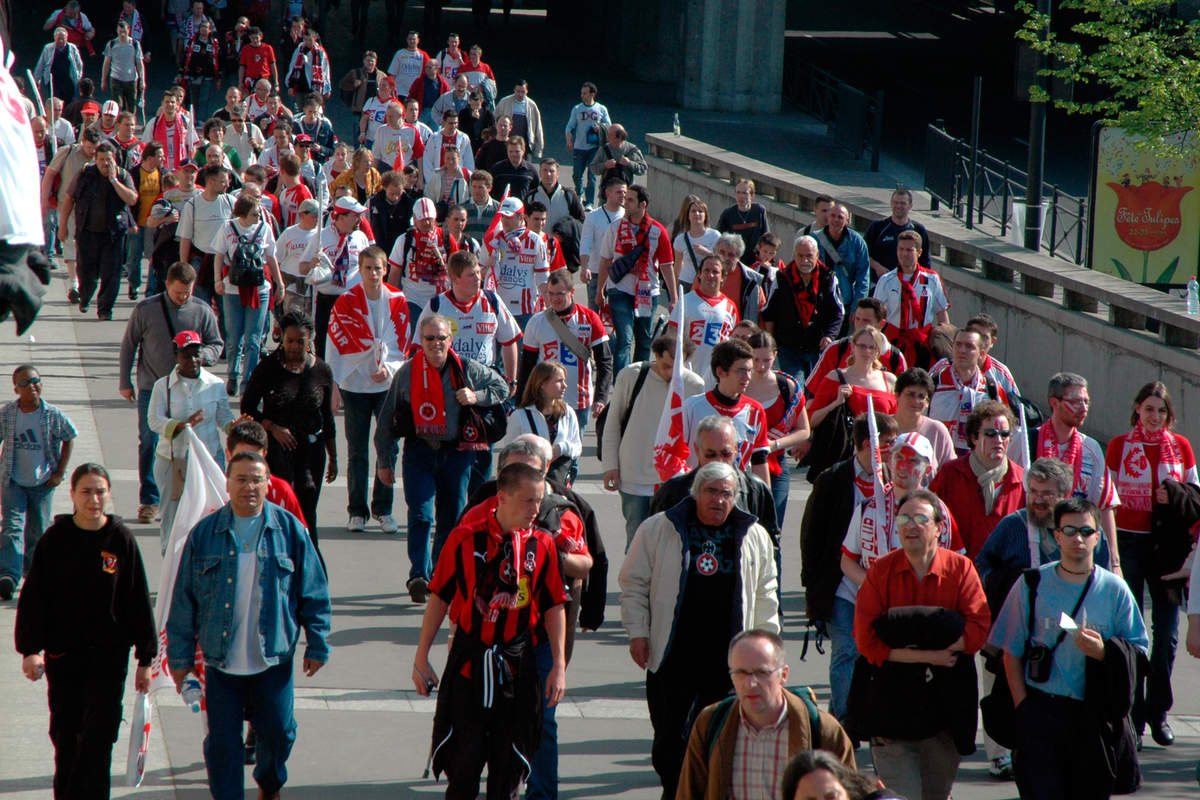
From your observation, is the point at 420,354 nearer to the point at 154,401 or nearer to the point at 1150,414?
the point at 154,401

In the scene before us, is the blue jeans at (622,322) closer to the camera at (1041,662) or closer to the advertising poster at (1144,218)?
the advertising poster at (1144,218)

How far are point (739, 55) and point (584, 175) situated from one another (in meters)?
11.9

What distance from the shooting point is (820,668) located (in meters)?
10.0

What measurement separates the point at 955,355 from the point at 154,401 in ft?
17.0

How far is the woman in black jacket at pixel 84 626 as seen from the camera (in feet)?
23.9

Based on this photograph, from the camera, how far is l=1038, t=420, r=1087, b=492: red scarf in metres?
9.19

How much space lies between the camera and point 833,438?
11.1 meters

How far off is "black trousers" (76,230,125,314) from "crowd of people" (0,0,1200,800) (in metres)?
3.25

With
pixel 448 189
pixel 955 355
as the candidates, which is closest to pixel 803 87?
pixel 448 189

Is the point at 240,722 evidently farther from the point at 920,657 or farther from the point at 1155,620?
the point at 1155,620

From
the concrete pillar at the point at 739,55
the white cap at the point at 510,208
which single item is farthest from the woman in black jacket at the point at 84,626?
the concrete pillar at the point at 739,55

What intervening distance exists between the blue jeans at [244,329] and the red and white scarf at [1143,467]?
28.8 ft

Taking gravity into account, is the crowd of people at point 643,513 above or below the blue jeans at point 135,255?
below

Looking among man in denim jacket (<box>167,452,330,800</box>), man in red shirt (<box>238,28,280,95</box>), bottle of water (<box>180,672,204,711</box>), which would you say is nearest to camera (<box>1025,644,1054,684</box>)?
man in denim jacket (<box>167,452,330,800</box>)
